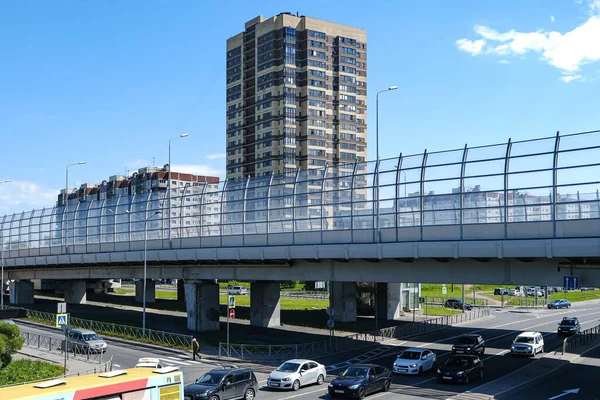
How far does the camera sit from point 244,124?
139125 mm

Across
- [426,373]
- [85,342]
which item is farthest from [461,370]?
[85,342]

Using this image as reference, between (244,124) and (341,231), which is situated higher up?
(244,124)

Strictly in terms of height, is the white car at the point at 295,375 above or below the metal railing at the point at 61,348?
above

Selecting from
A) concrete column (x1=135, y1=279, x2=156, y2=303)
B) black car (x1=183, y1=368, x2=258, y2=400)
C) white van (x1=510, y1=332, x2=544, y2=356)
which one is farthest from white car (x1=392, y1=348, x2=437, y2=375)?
concrete column (x1=135, y1=279, x2=156, y2=303)

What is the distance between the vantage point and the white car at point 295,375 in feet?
96.5

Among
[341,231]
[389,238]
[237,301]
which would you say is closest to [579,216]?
[389,238]

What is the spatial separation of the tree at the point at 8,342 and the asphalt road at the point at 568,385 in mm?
22508

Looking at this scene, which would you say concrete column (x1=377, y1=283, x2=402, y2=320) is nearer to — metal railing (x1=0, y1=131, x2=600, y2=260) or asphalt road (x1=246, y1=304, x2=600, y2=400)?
asphalt road (x1=246, y1=304, x2=600, y2=400)

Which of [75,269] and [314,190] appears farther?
[75,269]

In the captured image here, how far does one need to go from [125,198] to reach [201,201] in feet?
39.9

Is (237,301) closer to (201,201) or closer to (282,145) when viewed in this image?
(201,201)

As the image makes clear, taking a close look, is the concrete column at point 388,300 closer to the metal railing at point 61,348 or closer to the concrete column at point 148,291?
the concrete column at point 148,291

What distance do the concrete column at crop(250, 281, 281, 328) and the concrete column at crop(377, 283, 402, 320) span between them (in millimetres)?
12598

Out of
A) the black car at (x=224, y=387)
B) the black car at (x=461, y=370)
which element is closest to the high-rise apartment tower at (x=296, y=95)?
the black car at (x=461, y=370)
